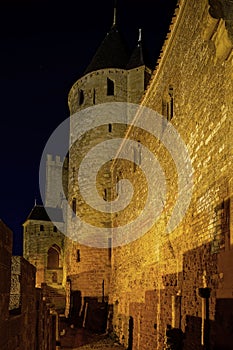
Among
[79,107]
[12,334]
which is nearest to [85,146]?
[79,107]

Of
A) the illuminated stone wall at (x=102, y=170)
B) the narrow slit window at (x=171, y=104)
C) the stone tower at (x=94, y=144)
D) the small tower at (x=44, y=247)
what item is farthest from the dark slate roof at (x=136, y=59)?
the small tower at (x=44, y=247)

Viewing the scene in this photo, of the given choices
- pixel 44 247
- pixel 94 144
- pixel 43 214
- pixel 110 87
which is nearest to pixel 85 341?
pixel 94 144

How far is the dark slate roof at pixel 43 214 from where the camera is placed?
41000 mm

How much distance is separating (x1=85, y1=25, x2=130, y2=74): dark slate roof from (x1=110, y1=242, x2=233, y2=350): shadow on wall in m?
A: 15.8

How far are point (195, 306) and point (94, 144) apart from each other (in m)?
16.7

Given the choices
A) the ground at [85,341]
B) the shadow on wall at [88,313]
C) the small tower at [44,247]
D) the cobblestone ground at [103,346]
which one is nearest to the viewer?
the cobblestone ground at [103,346]

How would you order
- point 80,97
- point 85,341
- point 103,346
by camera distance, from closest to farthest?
point 103,346 < point 85,341 < point 80,97

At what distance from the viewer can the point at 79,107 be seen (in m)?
26.0

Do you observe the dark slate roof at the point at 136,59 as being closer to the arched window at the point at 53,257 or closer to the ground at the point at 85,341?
the ground at the point at 85,341

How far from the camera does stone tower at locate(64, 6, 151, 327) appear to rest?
76.7 feet

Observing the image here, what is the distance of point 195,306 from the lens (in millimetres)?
8648

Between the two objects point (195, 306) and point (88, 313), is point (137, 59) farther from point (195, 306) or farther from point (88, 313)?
point (195, 306)

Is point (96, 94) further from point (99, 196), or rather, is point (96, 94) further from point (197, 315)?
point (197, 315)

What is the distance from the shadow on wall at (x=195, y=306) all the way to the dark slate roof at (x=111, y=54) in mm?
15843
